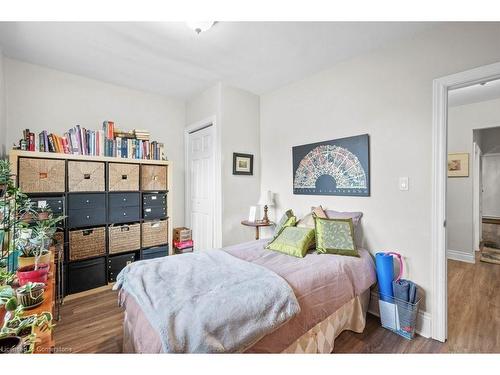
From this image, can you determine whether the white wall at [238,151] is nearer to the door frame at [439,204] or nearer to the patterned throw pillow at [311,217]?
the patterned throw pillow at [311,217]

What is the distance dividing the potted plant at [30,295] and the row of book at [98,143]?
1809 mm

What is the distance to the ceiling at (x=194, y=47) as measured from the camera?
1.92 m

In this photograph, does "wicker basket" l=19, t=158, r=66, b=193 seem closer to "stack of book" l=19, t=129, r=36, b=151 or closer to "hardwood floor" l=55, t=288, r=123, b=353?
"stack of book" l=19, t=129, r=36, b=151

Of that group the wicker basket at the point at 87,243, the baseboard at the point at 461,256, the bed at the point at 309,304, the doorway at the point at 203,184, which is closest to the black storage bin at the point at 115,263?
the wicker basket at the point at 87,243

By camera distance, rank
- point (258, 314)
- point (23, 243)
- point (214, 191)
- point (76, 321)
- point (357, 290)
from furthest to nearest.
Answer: point (214, 191), point (76, 321), point (357, 290), point (23, 243), point (258, 314)

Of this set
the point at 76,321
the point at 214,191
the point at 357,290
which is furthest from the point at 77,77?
the point at 357,290

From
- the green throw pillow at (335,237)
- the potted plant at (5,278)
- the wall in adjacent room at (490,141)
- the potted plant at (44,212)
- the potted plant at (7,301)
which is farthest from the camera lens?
the wall in adjacent room at (490,141)

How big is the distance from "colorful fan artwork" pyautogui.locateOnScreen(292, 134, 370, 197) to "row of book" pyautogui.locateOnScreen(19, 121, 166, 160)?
1811mm

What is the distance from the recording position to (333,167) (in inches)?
100

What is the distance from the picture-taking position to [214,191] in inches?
121

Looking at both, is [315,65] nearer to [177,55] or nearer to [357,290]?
[177,55]

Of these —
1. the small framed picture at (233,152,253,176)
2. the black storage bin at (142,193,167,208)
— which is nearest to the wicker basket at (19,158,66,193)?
the black storage bin at (142,193,167,208)

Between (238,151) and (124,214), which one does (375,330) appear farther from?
(124,214)

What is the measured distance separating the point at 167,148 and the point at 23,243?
7.31ft
